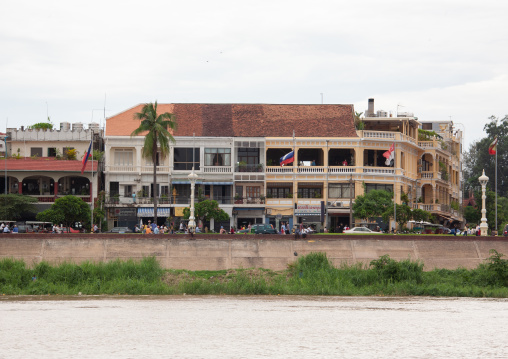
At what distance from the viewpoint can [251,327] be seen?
30.1m

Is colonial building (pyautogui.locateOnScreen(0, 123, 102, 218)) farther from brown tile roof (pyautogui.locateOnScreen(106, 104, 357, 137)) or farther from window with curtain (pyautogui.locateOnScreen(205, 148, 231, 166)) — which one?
window with curtain (pyautogui.locateOnScreen(205, 148, 231, 166))

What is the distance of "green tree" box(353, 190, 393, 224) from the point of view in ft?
237

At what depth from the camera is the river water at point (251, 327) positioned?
24375 mm

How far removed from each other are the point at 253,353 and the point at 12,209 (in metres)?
51.0

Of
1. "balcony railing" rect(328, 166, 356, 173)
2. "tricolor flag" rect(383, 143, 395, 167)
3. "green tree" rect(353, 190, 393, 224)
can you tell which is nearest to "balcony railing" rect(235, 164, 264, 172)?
"balcony railing" rect(328, 166, 356, 173)

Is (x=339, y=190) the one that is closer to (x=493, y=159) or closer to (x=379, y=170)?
(x=379, y=170)

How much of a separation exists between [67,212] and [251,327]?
138 ft

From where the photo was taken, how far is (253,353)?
78.1 feet

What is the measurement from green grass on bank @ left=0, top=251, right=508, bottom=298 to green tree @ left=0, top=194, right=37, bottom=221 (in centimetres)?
2278

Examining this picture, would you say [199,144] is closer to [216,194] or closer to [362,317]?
[216,194]

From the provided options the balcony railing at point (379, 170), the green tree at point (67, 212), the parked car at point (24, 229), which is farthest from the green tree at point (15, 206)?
the balcony railing at point (379, 170)

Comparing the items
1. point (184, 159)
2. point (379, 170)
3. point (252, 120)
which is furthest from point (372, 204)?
point (184, 159)

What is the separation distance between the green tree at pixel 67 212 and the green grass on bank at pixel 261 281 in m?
20.1

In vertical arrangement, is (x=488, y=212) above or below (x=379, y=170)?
below
